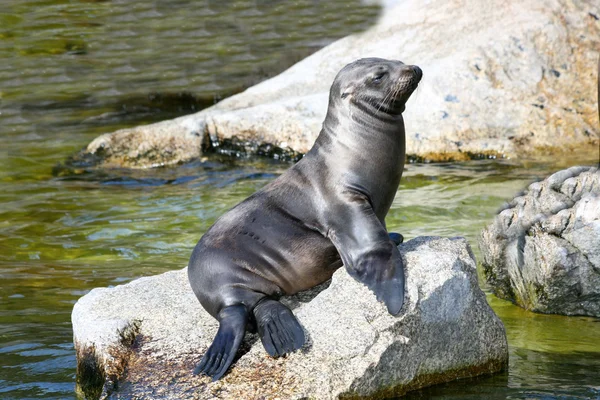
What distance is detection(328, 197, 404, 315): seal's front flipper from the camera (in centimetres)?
471

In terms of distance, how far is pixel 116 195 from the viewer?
33.8 feet

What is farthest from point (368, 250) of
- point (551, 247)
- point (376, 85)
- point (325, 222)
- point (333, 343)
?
point (551, 247)

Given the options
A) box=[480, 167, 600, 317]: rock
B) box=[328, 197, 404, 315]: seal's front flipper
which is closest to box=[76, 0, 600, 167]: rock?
box=[480, 167, 600, 317]: rock

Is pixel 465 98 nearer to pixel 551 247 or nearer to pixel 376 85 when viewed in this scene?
pixel 551 247

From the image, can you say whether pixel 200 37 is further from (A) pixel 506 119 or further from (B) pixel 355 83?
(B) pixel 355 83

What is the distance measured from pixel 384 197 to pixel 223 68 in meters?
10.2

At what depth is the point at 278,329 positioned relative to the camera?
4.66 metres

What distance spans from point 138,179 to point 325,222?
615cm

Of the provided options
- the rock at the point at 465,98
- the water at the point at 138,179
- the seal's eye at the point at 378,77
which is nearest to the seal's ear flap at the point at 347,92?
the seal's eye at the point at 378,77

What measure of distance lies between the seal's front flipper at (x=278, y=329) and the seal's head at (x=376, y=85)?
1305 mm

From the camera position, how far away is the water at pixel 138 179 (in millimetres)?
5527

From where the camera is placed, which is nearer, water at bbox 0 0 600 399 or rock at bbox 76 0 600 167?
water at bbox 0 0 600 399

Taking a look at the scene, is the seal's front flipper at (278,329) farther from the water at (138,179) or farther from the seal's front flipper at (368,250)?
the water at (138,179)

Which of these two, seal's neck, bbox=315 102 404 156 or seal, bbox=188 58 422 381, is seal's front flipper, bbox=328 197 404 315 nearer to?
seal, bbox=188 58 422 381
